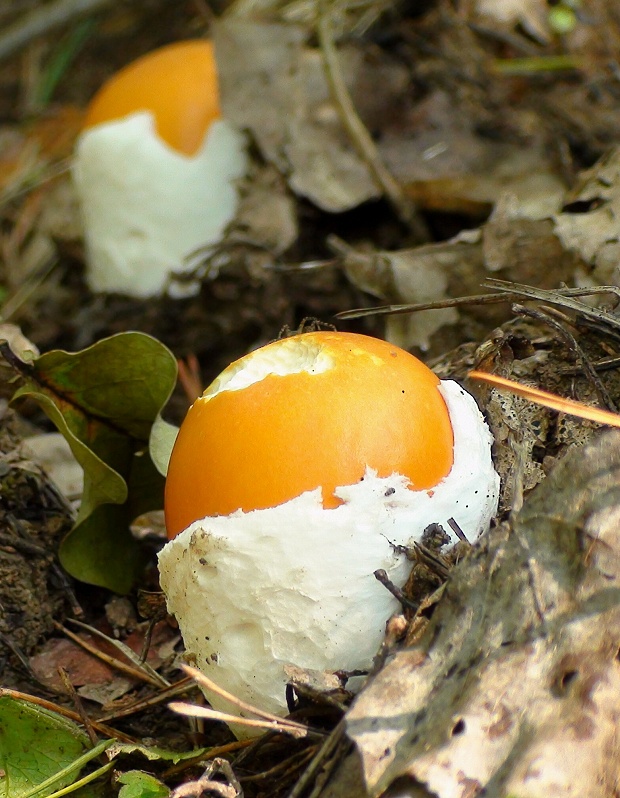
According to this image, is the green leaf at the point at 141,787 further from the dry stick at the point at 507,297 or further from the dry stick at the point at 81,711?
the dry stick at the point at 507,297

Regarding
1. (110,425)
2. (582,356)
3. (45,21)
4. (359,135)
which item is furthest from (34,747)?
(45,21)

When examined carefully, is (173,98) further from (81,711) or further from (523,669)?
(523,669)

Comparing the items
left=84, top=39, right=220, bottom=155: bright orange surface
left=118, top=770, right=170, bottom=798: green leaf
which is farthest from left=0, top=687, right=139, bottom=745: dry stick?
left=84, top=39, right=220, bottom=155: bright orange surface

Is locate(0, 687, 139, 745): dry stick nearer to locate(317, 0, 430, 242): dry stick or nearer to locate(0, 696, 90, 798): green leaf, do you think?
locate(0, 696, 90, 798): green leaf

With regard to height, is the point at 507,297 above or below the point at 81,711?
above

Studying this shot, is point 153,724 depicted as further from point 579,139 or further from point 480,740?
point 579,139

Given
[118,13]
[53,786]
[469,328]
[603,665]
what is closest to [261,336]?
[469,328]
